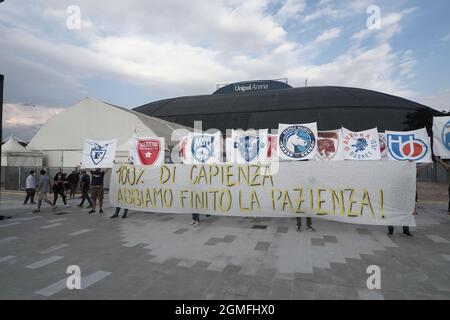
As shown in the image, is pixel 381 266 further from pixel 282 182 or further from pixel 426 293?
pixel 282 182

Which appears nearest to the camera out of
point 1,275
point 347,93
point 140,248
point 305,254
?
point 1,275

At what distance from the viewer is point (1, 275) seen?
4.18 metres

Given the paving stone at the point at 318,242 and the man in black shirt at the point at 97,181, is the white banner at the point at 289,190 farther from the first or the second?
the man in black shirt at the point at 97,181

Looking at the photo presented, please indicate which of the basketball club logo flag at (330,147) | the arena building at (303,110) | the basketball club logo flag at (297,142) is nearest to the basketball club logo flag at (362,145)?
the basketball club logo flag at (330,147)

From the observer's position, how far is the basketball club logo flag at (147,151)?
9.19 meters

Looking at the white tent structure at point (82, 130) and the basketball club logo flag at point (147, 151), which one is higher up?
the white tent structure at point (82, 130)

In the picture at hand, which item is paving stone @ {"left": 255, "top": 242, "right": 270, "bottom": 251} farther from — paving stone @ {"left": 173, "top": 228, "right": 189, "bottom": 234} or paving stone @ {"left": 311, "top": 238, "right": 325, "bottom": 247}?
paving stone @ {"left": 173, "top": 228, "right": 189, "bottom": 234}

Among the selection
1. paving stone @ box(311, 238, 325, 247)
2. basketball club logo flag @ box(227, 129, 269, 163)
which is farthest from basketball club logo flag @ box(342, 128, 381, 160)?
paving stone @ box(311, 238, 325, 247)

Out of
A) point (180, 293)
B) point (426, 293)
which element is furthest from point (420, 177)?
point (180, 293)

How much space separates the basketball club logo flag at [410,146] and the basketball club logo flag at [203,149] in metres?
6.18

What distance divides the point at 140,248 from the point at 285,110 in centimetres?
3545

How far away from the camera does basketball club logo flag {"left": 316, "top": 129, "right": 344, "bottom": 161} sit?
1037cm

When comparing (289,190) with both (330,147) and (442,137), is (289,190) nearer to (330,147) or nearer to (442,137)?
(330,147)

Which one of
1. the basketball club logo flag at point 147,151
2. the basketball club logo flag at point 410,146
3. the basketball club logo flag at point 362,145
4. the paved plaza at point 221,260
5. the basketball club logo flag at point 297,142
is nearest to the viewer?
the paved plaza at point 221,260
